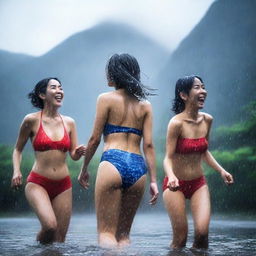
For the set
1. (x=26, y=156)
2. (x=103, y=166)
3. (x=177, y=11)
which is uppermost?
(x=177, y=11)

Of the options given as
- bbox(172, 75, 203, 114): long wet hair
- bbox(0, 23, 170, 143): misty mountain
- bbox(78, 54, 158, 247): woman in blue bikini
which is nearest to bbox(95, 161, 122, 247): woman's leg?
bbox(78, 54, 158, 247): woman in blue bikini

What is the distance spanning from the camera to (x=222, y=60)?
64.5 ft

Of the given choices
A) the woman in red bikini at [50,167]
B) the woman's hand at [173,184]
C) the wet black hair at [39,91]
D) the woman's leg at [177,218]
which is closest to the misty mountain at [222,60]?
the wet black hair at [39,91]

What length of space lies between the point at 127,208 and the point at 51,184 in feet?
→ 3.63

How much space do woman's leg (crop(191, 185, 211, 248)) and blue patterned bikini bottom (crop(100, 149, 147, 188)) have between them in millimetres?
705

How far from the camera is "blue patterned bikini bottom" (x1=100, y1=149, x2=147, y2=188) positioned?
3.97 m

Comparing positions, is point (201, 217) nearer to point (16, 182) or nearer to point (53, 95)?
point (16, 182)

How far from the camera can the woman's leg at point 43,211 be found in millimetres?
4660

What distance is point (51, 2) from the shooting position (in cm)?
2197

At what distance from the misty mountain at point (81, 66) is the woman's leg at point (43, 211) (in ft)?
52.9

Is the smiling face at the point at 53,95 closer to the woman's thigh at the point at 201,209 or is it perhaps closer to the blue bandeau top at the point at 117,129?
the blue bandeau top at the point at 117,129

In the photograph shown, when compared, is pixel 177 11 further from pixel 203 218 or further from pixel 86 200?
pixel 203 218

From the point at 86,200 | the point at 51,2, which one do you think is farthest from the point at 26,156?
the point at 51,2

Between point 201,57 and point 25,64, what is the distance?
677 cm
